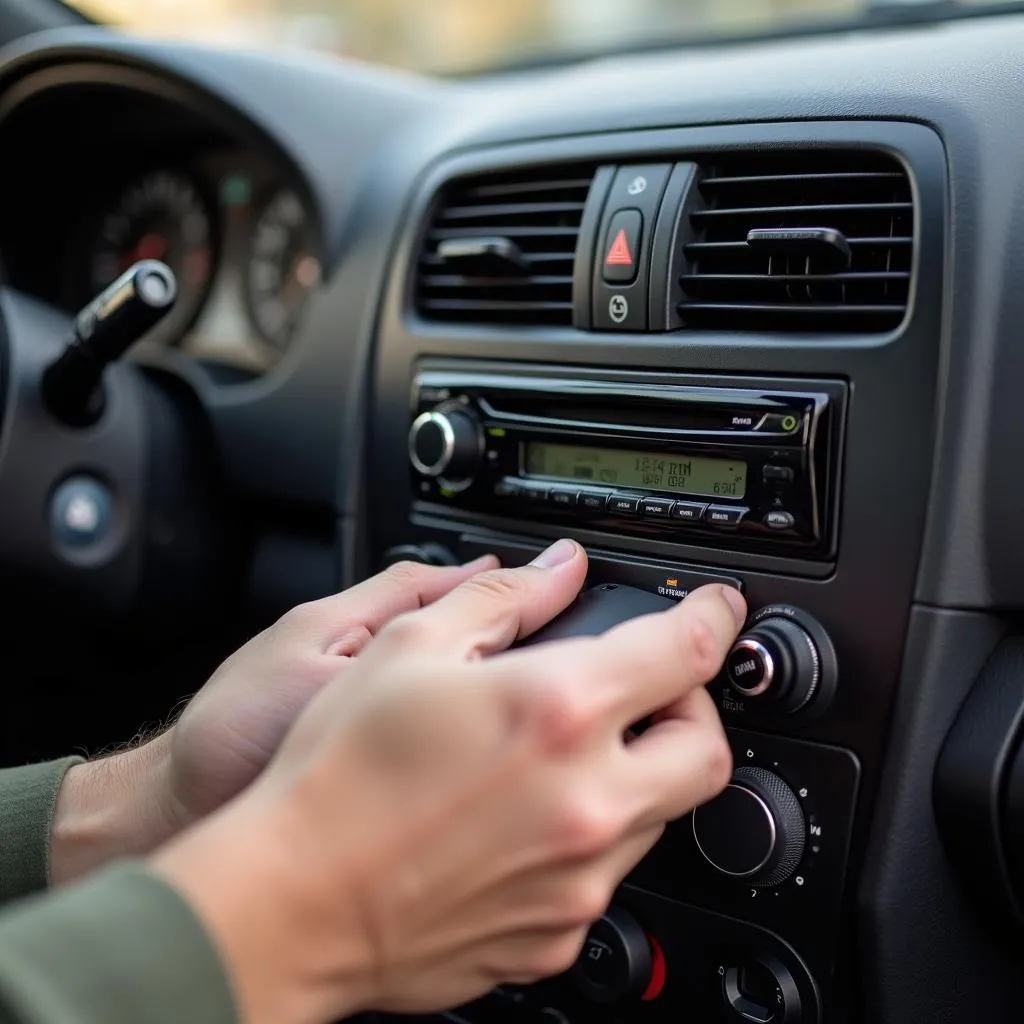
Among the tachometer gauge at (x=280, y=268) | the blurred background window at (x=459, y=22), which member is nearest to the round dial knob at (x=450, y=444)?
the tachometer gauge at (x=280, y=268)

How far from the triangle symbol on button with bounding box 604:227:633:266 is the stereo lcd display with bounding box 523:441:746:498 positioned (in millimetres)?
173

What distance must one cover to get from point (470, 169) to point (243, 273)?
2.20ft

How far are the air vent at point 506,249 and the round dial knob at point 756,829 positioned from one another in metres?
0.48

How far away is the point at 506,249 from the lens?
1.27 meters

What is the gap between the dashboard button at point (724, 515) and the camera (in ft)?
3.44

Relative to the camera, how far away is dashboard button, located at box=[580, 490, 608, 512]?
3.74 ft

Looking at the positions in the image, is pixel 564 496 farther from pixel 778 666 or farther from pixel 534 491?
pixel 778 666

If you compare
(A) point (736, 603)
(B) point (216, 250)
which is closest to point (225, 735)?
(A) point (736, 603)

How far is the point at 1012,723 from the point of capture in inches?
38.5

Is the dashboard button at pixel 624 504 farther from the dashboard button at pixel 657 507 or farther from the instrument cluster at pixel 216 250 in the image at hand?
the instrument cluster at pixel 216 250

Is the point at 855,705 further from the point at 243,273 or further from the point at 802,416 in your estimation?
the point at 243,273

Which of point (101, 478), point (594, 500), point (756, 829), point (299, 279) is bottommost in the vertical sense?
point (756, 829)

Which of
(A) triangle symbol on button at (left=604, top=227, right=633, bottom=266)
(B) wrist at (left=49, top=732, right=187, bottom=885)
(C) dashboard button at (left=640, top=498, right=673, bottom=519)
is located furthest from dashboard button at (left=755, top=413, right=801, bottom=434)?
(B) wrist at (left=49, top=732, right=187, bottom=885)

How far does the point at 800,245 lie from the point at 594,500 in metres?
0.29
